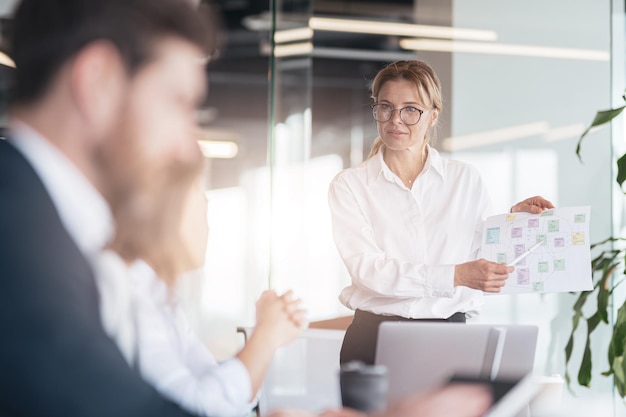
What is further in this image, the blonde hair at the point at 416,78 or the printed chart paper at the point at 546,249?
the blonde hair at the point at 416,78

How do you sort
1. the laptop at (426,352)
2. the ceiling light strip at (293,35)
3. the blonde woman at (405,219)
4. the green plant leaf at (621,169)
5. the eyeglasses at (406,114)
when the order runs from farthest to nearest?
the ceiling light strip at (293,35)
the green plant leaf at (621,169)
the eyeglasses at (406,114)
the blonde woman at (405,219)
the laptop at (426,352)

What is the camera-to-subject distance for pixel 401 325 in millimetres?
1882

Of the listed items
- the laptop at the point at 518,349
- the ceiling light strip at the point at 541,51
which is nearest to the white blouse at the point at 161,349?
the laptop at the point at 518,349

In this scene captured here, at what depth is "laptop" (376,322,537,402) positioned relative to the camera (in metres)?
1.78

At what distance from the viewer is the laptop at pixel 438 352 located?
178 cm

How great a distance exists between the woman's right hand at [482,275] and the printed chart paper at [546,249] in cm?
20

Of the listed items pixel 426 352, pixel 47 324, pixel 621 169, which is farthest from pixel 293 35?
pixel 47 324

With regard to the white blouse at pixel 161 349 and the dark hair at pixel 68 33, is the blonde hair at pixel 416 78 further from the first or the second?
the dark hair at pixel 68 33

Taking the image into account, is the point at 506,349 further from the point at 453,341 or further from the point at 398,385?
the point at 398,385

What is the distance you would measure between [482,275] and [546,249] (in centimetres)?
36

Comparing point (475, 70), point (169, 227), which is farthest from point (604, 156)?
point (169, 227)

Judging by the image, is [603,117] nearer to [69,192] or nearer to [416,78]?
[416,78]

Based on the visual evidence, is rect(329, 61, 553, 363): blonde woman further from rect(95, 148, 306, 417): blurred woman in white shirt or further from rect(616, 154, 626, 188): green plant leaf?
rect(95, 148, 306, 417): blurred woman in white shirt

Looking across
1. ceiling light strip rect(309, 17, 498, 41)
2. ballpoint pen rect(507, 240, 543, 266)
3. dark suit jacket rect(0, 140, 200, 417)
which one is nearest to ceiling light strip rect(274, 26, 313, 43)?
ceiling light strip rect(309, 17, 498, 41)
